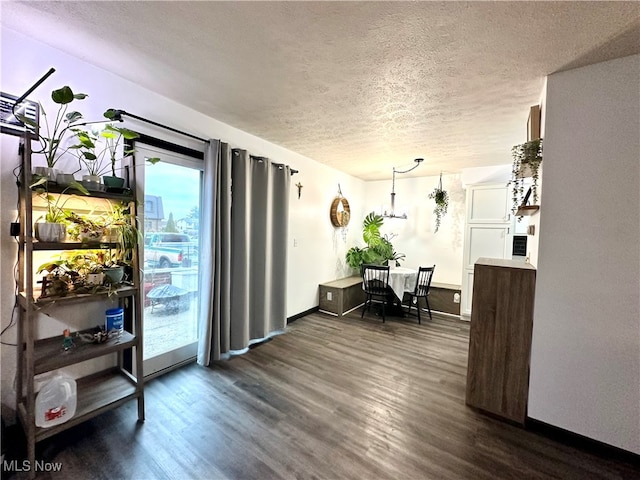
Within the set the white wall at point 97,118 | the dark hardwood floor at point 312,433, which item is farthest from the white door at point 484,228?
the white wall at point 97,118

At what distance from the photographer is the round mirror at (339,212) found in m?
4.64

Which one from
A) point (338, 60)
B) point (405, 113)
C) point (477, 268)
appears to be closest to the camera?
point (338, 60)

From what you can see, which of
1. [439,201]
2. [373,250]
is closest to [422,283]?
[373,250]

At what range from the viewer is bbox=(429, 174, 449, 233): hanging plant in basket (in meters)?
4.71

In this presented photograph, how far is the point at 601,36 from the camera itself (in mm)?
1444

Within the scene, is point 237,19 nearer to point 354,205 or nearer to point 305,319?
point 305,319

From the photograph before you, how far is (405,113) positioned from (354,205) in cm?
292

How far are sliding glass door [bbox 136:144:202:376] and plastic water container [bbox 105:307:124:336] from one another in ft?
1.29

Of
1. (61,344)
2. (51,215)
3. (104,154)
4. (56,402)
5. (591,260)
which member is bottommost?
(56,402)

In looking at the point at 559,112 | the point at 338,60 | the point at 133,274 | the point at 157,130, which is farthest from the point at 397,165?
the point at 133,274

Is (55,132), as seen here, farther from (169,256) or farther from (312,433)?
(312,433)

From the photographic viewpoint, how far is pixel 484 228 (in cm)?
411

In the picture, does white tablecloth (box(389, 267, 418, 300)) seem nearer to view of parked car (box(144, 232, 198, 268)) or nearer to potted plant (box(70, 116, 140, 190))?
view of parked car (box(144, 232, 198, 268))

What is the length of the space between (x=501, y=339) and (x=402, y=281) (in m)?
→ 2.15
